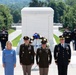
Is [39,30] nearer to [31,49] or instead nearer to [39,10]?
[39,10]

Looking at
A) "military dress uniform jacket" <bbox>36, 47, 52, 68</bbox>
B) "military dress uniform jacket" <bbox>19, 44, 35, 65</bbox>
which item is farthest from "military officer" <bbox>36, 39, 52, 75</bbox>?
"military dress uniform jacket" <bbox>19, 44, 35, 65</bbox>

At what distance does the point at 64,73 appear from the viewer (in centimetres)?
1099

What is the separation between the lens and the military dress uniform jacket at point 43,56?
35.0 feet

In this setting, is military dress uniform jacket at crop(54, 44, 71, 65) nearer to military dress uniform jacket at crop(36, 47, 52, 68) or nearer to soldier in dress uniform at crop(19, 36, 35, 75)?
military dress uniform jacket at crop(36, 47, 52, 68)

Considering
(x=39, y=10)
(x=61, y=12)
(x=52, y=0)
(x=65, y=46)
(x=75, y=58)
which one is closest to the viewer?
(x=65, y=46)

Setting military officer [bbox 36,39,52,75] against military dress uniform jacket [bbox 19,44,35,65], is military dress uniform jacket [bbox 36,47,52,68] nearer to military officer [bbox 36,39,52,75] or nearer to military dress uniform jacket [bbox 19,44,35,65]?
military officer [bbox 36,39,52,75]

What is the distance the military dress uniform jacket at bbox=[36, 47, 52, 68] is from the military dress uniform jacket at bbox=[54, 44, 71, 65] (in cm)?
26

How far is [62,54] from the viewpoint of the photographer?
1088 cm

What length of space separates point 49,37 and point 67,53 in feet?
23.8

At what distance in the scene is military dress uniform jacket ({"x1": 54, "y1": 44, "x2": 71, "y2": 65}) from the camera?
1083 centimetres

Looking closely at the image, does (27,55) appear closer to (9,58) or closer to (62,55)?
(9,58)

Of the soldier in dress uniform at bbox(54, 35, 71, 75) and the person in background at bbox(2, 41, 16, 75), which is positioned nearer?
the person in background at bbox(2, 41, 16, 75)

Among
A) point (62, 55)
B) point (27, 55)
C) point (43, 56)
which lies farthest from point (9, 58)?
point (62, 55)

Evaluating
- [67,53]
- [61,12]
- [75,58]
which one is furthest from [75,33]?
[61,12]
